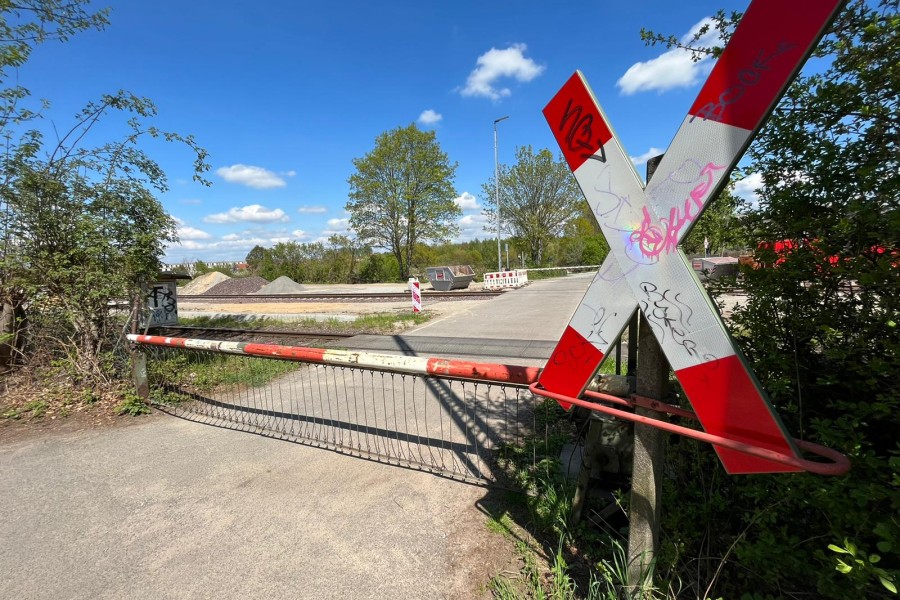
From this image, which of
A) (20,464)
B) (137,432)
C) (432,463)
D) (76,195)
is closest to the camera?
(432,463)

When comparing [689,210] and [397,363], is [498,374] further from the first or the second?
[689,210]

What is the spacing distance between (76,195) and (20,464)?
349 centimetres

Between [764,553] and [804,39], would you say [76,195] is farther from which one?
[764,553]

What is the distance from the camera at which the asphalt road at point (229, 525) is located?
7.36ft

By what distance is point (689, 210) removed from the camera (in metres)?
1.27

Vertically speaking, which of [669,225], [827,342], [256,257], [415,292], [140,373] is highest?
[256,257]

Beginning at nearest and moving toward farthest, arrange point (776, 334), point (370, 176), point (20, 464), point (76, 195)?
point (776, 334) → point (20, 464) → point (76, 195) → point (370, 176)

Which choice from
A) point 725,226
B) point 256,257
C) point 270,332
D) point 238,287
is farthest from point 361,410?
point 256,257

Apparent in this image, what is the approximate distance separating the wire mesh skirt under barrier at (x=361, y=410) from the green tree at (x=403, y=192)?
93.9 feet

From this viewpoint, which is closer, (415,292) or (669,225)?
(669,225)

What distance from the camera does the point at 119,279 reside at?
17.2 ft

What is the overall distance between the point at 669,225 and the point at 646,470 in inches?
43.4

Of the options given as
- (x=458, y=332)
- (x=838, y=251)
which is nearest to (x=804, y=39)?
(x=838, y=251)

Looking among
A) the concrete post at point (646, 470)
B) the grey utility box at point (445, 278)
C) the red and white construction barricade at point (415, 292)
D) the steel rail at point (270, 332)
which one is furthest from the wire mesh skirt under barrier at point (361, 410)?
the grey utility box at point (445, 278)
